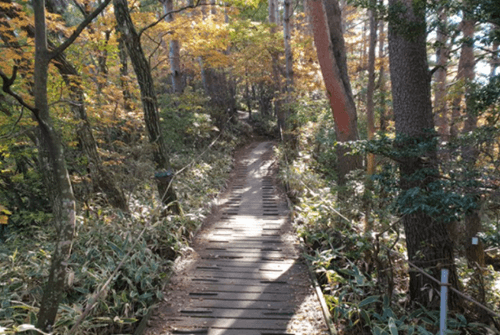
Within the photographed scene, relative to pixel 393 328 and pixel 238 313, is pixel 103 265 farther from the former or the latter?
pixel 393 328

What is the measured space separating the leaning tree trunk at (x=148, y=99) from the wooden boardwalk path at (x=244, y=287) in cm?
127

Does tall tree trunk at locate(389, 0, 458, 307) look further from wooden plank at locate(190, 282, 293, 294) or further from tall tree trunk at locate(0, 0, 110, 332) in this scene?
tall tree trunk at locate(0, 0, 110, 332)

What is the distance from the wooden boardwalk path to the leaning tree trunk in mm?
1267

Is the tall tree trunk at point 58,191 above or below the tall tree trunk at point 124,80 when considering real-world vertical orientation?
below

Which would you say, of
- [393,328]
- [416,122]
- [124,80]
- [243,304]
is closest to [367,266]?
[393,328]

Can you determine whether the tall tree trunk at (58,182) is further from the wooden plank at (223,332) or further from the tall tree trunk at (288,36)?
the tall tree trunk at (288,36)

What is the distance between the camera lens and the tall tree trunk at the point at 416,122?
347 centimetres

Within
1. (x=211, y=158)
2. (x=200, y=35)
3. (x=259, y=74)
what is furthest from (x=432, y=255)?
(x=259, y=74)

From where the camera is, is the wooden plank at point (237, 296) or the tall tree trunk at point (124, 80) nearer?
the wooden plank at point (237, 296)

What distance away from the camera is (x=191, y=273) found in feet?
15.8

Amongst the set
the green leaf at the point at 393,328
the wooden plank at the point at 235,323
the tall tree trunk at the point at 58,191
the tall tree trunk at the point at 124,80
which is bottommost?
the wooden plank at the point at 235,323

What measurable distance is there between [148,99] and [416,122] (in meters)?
4.52

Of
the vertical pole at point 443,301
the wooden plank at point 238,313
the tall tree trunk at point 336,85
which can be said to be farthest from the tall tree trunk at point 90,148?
the vertical pole at point 443,301

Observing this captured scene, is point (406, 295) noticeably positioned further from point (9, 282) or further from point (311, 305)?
point (9, 282)
